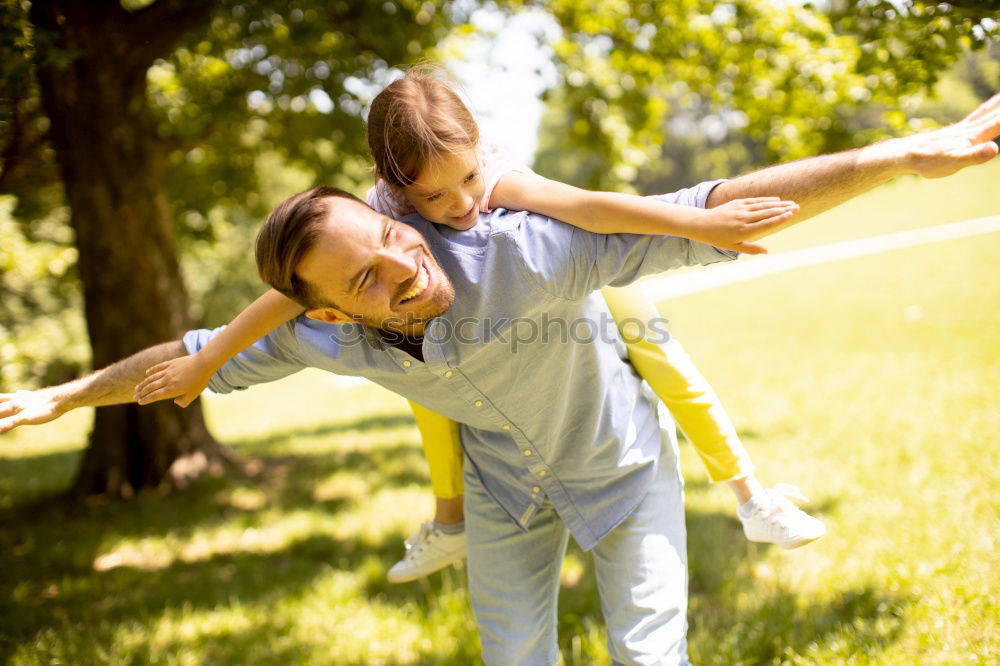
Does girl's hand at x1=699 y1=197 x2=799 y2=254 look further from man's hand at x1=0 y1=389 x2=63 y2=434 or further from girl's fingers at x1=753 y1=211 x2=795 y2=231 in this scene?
man's hand at x1=0 y1=389 x2=63 y2=434

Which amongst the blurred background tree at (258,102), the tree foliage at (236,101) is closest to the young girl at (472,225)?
the tree foliage at (236,101)

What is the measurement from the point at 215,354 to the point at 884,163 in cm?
214

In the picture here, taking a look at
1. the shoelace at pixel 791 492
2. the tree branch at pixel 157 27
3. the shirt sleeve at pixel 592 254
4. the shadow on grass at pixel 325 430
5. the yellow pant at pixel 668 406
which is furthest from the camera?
the shadow on grass at pixel 325 430

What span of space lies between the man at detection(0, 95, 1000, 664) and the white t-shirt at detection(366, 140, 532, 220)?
13 cm

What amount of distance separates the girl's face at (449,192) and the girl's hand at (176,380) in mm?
962

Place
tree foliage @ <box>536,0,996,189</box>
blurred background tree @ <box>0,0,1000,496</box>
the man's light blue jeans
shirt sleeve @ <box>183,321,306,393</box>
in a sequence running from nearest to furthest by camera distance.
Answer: the man's light blue jeans, shirt sleeve @ <box>183,321,306,393</box>, tree foliage @ <box>536,0,996,189</box>, blurred background tree @ <box>0,0,1000,496</box>

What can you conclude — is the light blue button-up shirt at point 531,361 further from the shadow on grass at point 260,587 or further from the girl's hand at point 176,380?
the shadow on grass at point 260,587

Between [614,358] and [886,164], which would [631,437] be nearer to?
[614,358]

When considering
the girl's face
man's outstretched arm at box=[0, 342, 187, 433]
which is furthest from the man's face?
man's outstretched arm at box=[0, 342, 187, 433]

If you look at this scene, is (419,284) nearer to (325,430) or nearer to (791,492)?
(791,492)

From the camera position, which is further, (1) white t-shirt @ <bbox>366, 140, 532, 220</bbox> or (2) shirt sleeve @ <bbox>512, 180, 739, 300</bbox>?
(1) white t-shirt @ <bbox>366, 140, 532, 220</bbox>

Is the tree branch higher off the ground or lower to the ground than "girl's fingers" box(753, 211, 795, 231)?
lower

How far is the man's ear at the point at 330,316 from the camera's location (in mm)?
2267

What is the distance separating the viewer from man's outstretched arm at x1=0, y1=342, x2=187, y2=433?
8.09ft
